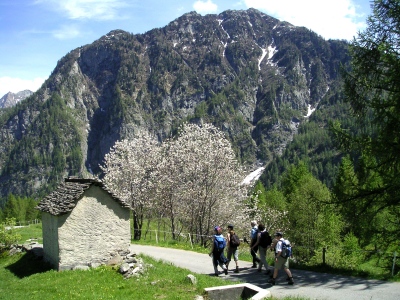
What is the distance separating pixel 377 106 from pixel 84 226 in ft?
48.8

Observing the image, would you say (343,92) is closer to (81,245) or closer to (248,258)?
(248,258)

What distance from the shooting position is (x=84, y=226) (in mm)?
19969

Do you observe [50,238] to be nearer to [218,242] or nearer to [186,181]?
[218,242]

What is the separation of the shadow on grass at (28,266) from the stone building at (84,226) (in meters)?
0.49

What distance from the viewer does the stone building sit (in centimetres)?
1948

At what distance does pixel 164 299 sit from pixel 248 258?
952cm

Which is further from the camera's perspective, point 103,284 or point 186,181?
point 186,181

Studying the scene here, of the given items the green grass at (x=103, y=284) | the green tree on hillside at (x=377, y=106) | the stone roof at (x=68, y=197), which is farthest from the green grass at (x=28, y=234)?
the green tree on hillside at (x=377, y=106)

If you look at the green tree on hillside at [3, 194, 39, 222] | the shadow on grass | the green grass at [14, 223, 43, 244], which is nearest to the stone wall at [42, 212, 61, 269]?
the shadow on grass

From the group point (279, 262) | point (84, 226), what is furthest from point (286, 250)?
point (84, 226)

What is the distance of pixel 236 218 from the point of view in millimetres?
35000

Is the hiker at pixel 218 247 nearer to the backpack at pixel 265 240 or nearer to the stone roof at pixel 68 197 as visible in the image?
the backpack at pixel 265 240

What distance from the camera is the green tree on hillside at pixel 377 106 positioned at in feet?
44.1

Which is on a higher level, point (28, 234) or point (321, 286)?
point (321, 286)
